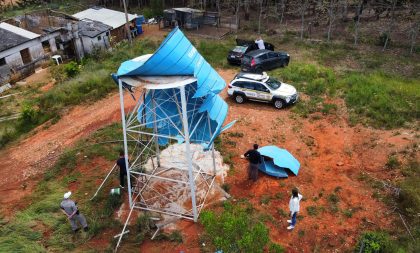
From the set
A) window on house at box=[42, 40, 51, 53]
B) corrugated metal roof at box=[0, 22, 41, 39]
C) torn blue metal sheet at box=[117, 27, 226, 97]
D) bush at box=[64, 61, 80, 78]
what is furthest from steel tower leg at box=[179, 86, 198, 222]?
window on house at box=[42, 40, 51, 53]

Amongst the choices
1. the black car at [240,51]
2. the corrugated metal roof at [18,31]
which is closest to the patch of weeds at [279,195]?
the black car at [240,51]

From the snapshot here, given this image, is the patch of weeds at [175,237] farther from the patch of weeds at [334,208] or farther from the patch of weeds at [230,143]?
the patch of weeds at [230,143]

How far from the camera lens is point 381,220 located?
1366cm

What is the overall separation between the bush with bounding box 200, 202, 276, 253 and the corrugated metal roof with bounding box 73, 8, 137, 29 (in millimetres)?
25498

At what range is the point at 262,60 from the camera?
2550cm

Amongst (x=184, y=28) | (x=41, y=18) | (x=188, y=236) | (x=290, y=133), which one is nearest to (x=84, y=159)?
(x=188, y=236)

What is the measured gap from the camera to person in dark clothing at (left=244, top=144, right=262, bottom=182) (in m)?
14.9

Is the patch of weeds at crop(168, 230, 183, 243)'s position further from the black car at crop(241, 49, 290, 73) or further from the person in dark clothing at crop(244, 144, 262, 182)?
the black car at crop(241, 49, 290, 73)

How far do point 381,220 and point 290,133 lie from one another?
6.70m

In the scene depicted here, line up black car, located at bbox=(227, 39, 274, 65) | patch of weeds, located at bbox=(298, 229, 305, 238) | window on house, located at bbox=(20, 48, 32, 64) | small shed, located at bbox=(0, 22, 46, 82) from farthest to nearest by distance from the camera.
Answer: window on house, located at bbox=(20, 48, 32, 64) < small shed, located at bbox=(0, 22, 46, 82) < black car, located at bbox=(227, 39, 274, 65) < patch of weeds, located at bbox=(298, 229, 305, 238)

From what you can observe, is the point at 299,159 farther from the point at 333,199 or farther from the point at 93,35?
the point at 93,35

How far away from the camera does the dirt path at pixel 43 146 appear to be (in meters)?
16.2

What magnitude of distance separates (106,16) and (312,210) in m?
A: 29.9

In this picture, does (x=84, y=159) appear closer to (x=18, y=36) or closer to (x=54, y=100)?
(x=54, y=100)
